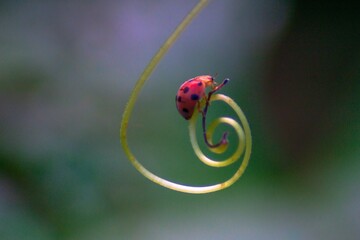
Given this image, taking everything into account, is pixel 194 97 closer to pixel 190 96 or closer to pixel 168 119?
pixel 190 96

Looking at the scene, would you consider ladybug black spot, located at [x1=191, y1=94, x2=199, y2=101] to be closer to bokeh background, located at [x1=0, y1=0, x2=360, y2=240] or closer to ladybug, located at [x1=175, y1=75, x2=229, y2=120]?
ladybug, located at [x1=175, y1=75, x2=229, y2=120]

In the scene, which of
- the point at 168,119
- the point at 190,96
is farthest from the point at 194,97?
the point at 168,119

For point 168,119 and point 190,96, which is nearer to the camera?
point 190,96

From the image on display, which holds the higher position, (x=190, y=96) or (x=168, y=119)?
(x=168, y=119)

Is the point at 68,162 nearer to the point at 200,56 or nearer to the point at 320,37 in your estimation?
the point at 200,56

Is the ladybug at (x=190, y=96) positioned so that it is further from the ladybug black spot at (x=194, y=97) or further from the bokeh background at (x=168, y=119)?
the bokeh background at (x=168, y=119)

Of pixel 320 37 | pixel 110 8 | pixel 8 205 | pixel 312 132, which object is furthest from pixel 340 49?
pixel 8 205

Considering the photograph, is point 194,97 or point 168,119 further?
point 168,119

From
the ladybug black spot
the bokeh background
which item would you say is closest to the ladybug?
the ladybug black spot

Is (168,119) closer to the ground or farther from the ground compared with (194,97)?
farther from the ground
